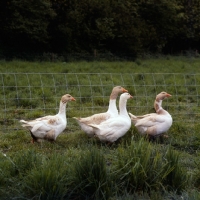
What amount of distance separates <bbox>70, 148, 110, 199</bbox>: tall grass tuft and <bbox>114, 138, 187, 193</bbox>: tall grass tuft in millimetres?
174

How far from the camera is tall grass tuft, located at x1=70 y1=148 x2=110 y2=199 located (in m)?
4.35

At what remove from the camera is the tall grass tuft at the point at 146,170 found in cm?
451

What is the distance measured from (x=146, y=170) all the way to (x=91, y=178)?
0.59 m

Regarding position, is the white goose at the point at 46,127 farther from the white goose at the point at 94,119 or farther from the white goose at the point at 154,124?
the white goose at the point at 154,124

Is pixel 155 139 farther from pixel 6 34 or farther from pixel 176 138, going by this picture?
pixel 6 34

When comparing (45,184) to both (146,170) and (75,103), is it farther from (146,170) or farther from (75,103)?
(75,103)

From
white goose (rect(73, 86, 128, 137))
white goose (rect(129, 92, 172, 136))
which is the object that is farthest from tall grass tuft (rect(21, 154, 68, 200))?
white goose (rect(129, 92, 172, 136))

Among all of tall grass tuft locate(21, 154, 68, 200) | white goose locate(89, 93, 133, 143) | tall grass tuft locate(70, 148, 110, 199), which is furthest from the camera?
white goose locate(89, 93, 133, 143)

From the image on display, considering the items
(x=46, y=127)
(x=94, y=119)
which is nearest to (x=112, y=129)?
(x=94, y=119)

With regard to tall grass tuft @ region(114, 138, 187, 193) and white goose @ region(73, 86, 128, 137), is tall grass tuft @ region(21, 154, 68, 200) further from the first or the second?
white goose @ region(73, 86, 128, 137)

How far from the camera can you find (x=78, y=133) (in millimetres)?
7348

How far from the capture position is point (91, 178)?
14.4 ft

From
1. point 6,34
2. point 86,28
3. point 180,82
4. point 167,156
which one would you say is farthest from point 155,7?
point 167,156

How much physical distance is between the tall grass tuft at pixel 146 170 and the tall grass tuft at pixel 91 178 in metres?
0.17
